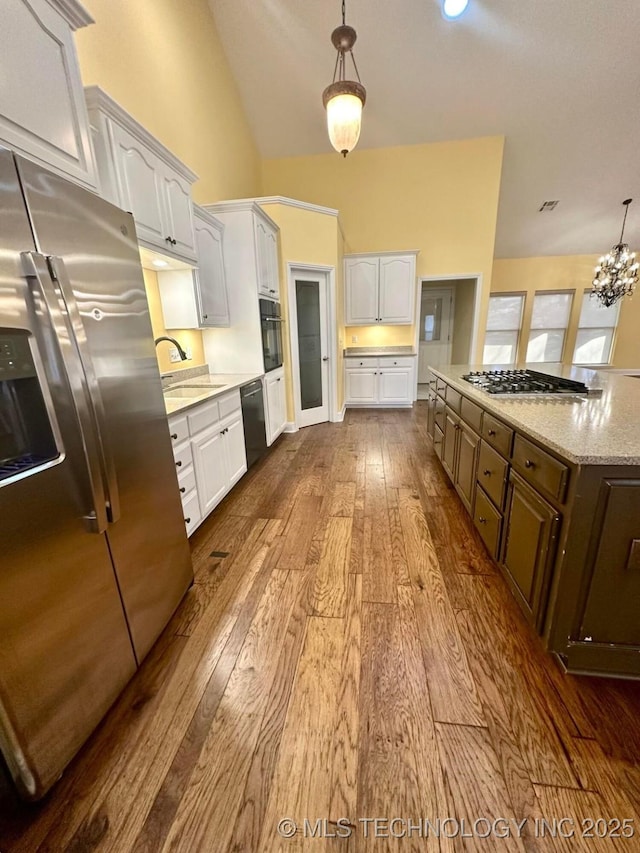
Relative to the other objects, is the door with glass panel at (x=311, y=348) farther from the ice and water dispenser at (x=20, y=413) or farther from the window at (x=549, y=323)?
the window at (x=549, y=323)

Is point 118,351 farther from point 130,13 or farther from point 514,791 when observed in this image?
point 130,13

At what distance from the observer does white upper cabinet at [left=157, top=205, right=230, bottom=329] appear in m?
2.75

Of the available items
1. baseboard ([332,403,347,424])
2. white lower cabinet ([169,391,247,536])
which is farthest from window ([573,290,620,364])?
white lower cabinet ([169,391,247,536])

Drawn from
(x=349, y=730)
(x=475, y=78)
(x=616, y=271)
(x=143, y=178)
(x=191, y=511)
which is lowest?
(x=349, y=730)

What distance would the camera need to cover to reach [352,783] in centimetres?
102

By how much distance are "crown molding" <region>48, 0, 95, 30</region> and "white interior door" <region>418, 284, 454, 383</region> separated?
6380 millimetres

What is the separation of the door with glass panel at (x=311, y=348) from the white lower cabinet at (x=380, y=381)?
101 centimetres

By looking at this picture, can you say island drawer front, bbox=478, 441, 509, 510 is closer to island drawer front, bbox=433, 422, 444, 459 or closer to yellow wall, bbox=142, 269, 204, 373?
island drawer front, bbox=433, 422, 444, 459

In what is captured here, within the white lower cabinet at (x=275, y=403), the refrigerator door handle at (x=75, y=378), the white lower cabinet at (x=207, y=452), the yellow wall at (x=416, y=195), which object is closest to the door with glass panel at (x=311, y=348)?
the white lower cabinet at (x=275, y=403)

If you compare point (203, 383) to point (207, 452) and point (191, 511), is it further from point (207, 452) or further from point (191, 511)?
point (191, 511)

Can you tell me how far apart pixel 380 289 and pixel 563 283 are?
5037mm

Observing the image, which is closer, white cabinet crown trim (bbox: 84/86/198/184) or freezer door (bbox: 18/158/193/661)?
freezer door (bbox: 18/158/193/661)

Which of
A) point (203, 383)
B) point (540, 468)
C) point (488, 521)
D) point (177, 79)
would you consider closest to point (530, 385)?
point (488, 521)

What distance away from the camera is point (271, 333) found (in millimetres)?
3820
